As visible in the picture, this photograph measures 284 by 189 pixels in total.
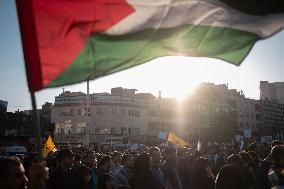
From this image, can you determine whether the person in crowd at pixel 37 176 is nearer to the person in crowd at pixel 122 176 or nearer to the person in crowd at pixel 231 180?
the person in crowd at pixel 231 180

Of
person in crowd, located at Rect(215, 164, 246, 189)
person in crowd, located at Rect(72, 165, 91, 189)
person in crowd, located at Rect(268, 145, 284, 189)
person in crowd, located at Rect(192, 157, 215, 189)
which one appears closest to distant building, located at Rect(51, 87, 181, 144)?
person in crowd, located at Rect(192, 157, 215, 189)

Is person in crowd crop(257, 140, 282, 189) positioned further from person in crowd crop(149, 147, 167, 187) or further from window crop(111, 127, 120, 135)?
window crop(111, 127, 120, 135)

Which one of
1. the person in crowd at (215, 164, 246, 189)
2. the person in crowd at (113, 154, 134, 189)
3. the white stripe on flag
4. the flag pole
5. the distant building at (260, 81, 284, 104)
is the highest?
the distant building at (260, 81, 284, 104)

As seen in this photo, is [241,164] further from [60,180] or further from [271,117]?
[271,117]

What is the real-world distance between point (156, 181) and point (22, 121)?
2622 inches

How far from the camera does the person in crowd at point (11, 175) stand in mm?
3400

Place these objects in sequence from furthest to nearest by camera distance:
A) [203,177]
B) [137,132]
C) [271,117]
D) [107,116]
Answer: [271,117]
[137,132]
[107,116]
[203,177]

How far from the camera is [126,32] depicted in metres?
3.88

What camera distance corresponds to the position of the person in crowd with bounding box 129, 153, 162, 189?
721cm

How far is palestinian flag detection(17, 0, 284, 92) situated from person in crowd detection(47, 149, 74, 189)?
3.31 metres

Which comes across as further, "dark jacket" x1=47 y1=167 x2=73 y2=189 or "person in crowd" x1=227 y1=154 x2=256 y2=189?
"person in crowd" x1=227 y1=154 x2=256 y2=189

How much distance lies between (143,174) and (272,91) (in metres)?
137

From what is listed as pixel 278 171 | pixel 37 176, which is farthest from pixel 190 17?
pixel 278 171

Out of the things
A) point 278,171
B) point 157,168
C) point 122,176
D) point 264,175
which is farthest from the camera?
point 157,168
